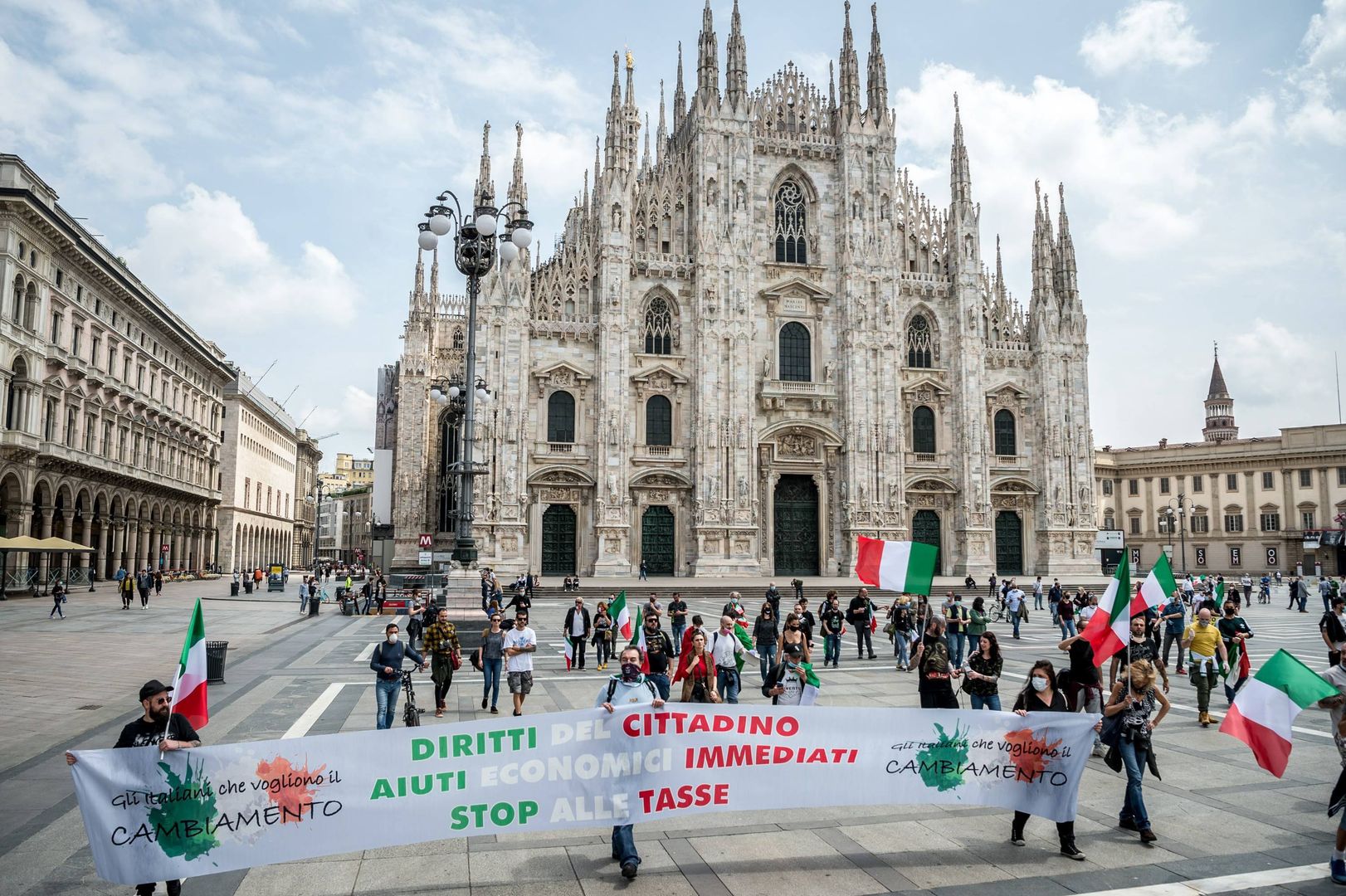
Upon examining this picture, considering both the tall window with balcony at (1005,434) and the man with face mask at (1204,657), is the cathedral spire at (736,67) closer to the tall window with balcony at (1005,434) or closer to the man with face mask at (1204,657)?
the tall window with balcony at (1005,434)

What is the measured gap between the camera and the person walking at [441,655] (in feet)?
40.9

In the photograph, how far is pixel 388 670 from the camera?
35.4 feet

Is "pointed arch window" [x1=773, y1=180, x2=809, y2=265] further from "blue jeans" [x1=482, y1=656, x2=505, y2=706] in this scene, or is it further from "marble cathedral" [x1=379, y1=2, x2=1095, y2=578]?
"blue jeans" [x1=482, y1=656, x2=505, y2=706]

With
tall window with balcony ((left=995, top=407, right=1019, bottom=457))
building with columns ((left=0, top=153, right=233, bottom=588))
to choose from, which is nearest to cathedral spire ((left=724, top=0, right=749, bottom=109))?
tall window with balcony ((left=995, top=407, right=1019, bottom=457))

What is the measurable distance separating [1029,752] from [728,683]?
5.03 m

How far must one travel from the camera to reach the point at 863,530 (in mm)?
45094

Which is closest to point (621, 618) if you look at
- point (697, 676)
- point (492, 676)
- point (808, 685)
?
point (492, 676)

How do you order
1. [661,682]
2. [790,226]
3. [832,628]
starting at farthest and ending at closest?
[790,226] < [832,628] < [661,682]

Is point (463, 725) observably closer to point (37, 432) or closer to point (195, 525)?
point (37, 432)

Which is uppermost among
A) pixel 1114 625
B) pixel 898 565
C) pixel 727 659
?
pixel 898 565

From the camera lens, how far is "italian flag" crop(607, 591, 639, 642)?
656 inches

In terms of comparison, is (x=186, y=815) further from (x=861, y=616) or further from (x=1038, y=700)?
(x=861, y=616)

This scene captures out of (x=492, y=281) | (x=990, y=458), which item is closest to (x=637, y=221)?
(x=492, y=281)

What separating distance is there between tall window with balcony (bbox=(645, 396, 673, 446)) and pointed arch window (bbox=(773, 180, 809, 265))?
32.7 ft
